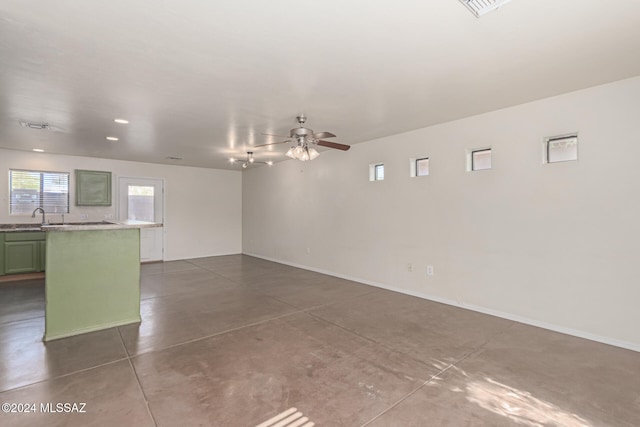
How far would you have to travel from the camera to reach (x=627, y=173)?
2.89m

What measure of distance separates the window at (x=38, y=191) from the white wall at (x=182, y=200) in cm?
9

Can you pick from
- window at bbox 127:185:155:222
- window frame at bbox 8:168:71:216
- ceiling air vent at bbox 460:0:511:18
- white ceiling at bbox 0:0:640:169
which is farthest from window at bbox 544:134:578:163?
window frame at bbox 8:168:71:216

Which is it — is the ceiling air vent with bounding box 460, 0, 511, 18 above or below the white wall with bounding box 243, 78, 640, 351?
above

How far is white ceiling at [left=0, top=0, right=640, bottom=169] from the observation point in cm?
191

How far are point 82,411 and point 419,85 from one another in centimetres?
382

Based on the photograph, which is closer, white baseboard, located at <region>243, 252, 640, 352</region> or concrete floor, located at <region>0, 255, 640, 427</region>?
concrete floor, located at <region>0, 255, 640, 427</region>

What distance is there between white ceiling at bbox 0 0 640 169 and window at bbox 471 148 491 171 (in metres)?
0.55

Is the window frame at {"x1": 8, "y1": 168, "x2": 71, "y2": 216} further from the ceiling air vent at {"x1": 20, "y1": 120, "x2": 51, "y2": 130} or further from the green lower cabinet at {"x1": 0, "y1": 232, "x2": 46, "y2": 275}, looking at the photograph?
the ceiling air vent at {"x1": 20, "y1": 120, "x2": 51, "y2": 130}

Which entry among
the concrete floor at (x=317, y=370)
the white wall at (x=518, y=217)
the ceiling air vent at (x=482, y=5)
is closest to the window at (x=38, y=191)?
the concrete floor at (x=317, y=370)

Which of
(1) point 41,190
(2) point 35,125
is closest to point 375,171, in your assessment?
(2) point 35,125

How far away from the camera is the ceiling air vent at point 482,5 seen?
1794 mm

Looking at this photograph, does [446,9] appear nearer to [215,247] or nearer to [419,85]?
[419,85]

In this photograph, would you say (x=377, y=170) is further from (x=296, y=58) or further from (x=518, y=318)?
(x=296, y=58)

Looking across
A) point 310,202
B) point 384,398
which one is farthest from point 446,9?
point 310,202
